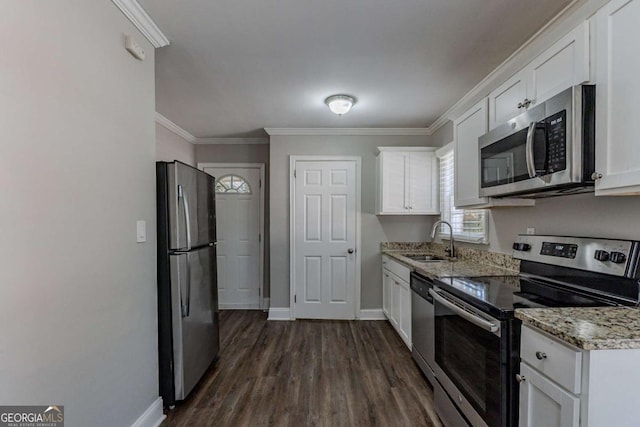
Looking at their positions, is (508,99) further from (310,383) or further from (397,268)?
(310,383)

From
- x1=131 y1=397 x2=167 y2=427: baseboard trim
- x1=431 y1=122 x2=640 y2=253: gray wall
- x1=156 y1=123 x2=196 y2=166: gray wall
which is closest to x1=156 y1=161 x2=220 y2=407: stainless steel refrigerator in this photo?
x1=131 y1=397 x2=167 y2=427: baseboard trim

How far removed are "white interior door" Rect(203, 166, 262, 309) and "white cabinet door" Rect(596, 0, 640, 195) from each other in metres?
3.86

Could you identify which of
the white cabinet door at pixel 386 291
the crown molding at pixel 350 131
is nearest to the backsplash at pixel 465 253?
the white cabinet door at pixel 386 291

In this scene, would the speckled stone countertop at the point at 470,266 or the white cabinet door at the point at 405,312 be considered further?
the white cabinet door at the point at 405,312

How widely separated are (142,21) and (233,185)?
2853mm

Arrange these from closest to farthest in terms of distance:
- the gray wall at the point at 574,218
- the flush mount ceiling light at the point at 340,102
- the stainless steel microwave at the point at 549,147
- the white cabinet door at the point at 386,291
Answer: the stainless steel microwave at the point at 549,147 < the gray wall at the point at 574,218 < the flush mount ceiling light at the point at 340,102 < the white cabinet door at the point at 386,291

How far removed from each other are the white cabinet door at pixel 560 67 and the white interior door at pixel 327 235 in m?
2.46

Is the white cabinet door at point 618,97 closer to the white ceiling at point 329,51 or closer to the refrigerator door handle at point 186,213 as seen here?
the white ceiling at point 329,51

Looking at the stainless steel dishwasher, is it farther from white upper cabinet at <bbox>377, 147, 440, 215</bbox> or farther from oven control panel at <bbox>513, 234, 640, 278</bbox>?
white upper cabinet at <bbox>377, 147, 440, 215</bbox>

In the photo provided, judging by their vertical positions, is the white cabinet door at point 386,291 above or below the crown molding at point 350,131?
below

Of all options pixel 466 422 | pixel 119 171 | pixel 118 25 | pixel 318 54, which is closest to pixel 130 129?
pixel 119 171

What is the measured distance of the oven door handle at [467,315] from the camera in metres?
1.38

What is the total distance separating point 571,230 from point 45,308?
266 centimetres

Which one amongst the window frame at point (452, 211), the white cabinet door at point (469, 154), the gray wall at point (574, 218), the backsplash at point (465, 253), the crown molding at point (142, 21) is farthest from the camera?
the window frame at point (452, 211)
